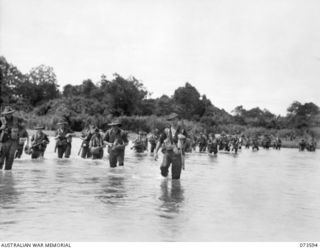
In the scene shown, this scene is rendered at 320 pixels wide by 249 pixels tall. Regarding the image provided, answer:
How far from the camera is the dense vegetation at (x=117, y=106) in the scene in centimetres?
7996

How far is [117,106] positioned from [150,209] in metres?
95.8

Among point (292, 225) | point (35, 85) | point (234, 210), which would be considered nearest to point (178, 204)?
point (234, 210)

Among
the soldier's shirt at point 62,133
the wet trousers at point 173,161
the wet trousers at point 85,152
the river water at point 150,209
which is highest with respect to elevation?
the soldier's shirt at point 62,133

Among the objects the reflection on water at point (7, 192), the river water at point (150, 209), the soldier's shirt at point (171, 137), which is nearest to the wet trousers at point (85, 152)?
the river water at point (150, 209)

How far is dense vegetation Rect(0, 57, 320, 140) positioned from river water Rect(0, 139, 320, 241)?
5543 centimetres

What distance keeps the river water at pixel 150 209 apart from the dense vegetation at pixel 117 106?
2182 inches

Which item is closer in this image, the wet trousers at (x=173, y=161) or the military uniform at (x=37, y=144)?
the wet trousers at (x=173, y=161)

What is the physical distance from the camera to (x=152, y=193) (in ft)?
37.1

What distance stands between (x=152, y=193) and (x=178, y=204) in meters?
1.51

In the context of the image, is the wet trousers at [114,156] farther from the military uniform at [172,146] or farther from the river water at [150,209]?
the military uniform at [172,146]

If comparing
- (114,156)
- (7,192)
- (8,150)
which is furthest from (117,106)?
(7,192)

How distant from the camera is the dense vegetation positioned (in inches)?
3148

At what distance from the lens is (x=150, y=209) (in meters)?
9.24

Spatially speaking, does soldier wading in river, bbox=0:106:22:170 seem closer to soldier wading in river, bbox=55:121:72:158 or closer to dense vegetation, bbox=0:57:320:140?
soldier wading in river, bbox=55:121:72:158
